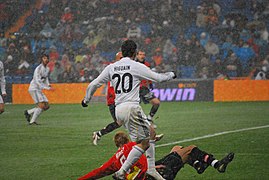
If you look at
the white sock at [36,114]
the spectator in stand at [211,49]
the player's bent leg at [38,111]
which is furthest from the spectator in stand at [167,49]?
the white sock at [36,114]

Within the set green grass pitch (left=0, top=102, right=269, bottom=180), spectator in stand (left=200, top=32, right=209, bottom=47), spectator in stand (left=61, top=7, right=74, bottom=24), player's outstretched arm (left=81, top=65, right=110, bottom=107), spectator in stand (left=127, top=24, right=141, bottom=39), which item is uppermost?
spectator in stand (left=61, top=7, right=74, bottom=24)

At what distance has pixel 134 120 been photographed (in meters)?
9.79

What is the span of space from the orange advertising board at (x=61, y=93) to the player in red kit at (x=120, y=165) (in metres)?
22.2

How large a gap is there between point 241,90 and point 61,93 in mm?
8808

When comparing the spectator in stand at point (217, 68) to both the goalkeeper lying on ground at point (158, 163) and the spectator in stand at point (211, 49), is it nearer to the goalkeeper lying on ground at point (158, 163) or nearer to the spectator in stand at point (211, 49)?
the spectator in stand at point (211, 49)

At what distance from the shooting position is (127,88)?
32.3 ft

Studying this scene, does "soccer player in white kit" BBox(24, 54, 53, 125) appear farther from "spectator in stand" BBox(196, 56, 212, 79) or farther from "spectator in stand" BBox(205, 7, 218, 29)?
"spectator in stand" BBox(205, 7, 218, 29)

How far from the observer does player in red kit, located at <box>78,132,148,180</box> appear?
30.0ft

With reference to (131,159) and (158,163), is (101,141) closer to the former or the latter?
(158,163)

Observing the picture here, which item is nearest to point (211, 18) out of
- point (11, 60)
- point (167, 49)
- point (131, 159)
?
point (167, 49)

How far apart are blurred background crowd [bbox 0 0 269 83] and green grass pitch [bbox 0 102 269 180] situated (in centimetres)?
609

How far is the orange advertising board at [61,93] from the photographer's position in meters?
32.0

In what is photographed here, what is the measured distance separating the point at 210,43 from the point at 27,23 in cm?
1185

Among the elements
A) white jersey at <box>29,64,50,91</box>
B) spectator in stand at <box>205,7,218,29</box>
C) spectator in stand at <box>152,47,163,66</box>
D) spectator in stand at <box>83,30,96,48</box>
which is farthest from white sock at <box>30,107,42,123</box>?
spectator in stand at <box>205,7,218,29</box>
